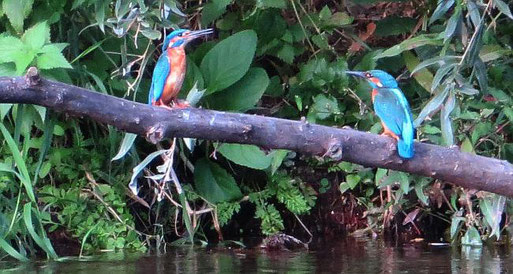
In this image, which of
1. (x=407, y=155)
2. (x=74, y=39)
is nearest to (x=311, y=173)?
(x=74, y=39)

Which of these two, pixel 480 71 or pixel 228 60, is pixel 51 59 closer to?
pixel 228 60

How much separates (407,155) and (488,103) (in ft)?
6.57

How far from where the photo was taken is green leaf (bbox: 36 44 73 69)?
417cm

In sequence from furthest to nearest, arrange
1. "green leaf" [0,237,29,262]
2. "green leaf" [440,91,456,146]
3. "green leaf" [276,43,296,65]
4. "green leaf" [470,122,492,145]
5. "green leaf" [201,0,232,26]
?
"green leaf" [276,43,296,65] < "green leaf" [201,0,232,26] < "green leaf" [470,122,492,145] < "green leaf" [0,237,29,262] < "green leaf" [440,91,456,146]

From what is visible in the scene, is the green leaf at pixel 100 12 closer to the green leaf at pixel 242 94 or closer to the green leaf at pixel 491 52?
the green leaf at pixel 242 94

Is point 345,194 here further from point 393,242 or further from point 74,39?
A: point 74,39

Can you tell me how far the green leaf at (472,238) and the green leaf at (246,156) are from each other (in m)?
1.09

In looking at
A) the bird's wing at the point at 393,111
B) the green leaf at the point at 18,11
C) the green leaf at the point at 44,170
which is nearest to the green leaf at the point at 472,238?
the bird's wing at the point at 393,111

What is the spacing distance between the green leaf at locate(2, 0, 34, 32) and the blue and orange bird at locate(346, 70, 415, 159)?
1731 mm

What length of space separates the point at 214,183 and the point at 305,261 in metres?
0.90

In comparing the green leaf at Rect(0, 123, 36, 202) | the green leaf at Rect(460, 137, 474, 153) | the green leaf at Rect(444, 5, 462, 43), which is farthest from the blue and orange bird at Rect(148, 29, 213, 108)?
the green leaf at Rect(460, 137, 474, 153)

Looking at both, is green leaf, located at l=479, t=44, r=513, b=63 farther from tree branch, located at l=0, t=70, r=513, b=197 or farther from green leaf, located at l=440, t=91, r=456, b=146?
tree branch, located at l=0, t=70, r=513, b=197

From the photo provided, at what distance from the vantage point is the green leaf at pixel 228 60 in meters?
4.92

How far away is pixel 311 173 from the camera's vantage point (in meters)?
5.41
